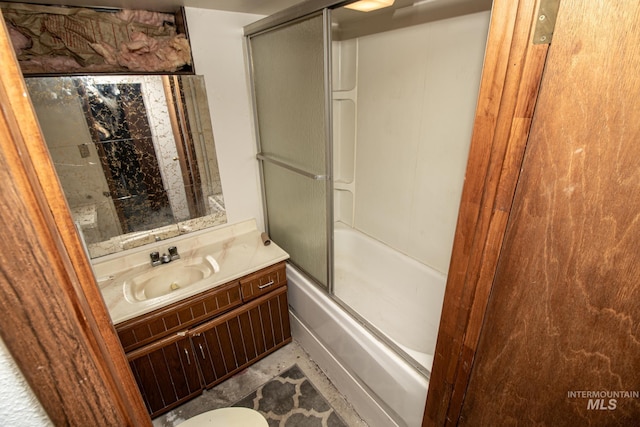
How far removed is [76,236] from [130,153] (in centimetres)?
143

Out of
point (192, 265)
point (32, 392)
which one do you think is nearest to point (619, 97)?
point (32, 392)

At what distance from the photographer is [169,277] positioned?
175 cm

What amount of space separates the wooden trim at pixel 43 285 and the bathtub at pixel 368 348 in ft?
4.05

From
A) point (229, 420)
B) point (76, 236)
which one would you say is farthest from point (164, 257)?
point (76, 236)

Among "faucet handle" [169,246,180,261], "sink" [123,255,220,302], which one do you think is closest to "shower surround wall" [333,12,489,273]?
"sink" [123,255,220,302]

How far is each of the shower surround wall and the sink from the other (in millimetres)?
1305

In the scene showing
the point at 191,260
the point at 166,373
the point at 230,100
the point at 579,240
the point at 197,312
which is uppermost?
the point at 230,100

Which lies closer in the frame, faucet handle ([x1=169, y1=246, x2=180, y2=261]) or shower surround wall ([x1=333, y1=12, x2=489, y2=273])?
shower surround wall ([x1=333, y1=12, x2=489, y2=273])

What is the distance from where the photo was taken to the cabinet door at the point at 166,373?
151 centimetres

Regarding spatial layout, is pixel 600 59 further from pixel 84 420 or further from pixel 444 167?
pixel 444 167

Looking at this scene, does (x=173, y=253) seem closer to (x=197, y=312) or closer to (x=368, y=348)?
(x=197, y=312)

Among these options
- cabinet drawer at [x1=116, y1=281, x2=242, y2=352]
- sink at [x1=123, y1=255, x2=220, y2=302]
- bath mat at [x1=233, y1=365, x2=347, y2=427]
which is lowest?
bath mat at [x1=233, y1=365, x2=347, y2=427]

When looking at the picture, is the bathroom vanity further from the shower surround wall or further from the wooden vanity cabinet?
the shower surround wall

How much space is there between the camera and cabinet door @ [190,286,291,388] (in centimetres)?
170
